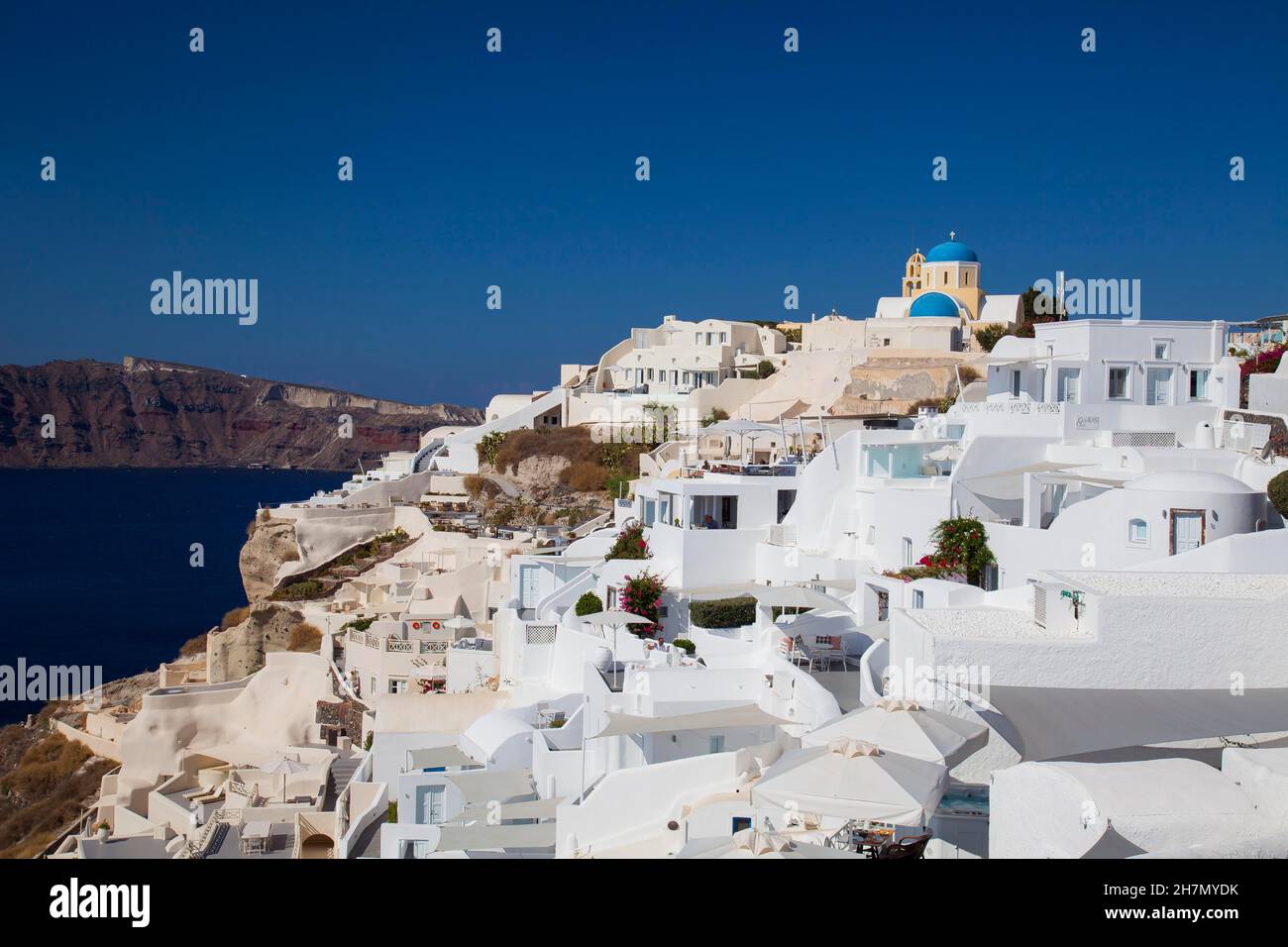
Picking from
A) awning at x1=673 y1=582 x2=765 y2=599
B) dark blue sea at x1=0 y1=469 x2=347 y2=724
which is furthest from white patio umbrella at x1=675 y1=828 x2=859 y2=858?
dark blue sea at x1=0 y1=469 x2=347 y2=724

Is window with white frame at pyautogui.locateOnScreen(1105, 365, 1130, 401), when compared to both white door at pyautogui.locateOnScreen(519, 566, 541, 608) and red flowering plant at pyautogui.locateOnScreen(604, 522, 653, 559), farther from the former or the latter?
white door at pyautogui.locateOnScreen(519, 566, 541, 608)

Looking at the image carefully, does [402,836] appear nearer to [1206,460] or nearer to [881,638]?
[881,638]

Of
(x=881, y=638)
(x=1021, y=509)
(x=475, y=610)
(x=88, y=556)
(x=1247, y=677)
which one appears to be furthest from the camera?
(x=88, y=556)

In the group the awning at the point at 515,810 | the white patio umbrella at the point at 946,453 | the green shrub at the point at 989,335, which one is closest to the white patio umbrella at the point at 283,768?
the awning at the point at 515,810

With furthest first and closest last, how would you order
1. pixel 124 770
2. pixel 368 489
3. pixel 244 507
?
1. pixel 244 507
2. pixel 368 489
3. pixel 124 770
